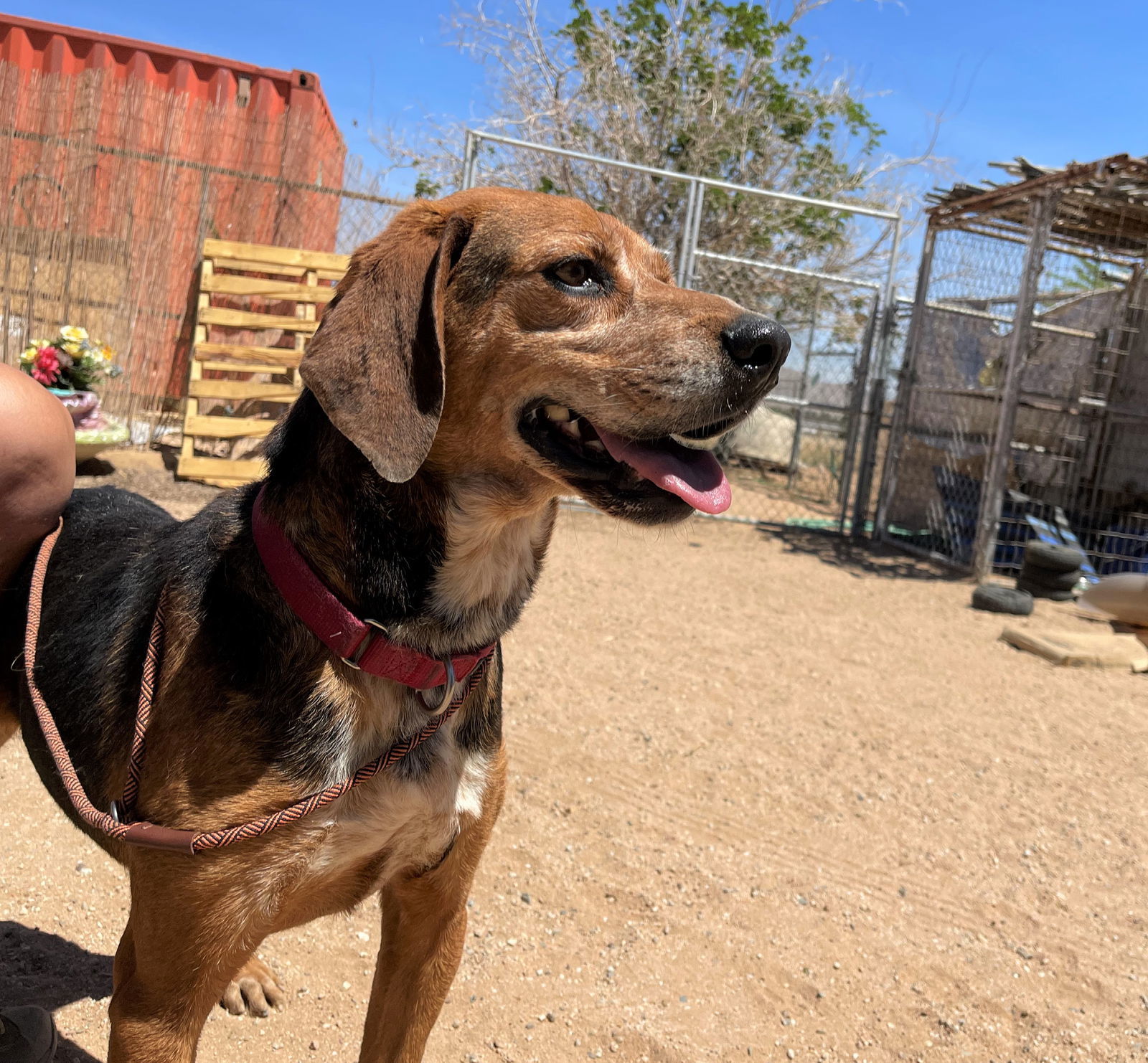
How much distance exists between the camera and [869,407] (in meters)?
11.3

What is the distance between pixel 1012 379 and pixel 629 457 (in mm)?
8509

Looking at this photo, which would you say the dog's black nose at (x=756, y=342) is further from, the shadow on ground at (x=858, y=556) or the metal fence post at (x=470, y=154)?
the shadow on ground at (x=858, y=556)

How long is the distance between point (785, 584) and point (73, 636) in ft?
23.4

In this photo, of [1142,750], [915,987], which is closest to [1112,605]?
[915,987]

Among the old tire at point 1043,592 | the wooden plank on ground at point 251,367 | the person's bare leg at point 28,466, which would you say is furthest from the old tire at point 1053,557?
the person's bare leg at point 28,466

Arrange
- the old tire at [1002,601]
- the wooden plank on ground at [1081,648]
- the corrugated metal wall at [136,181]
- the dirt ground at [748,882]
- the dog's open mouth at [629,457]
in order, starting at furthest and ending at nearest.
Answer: the corrugated metal wall at [136,181] < the old tire at [1002,601] < the wooden plank on ground at [1081,648] < the dirt ground at [748,882] < the dog's open mouth at [629,457]

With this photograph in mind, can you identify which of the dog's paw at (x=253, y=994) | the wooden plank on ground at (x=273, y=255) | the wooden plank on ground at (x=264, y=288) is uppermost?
the wooden plank on ground at (x=273, y=255)

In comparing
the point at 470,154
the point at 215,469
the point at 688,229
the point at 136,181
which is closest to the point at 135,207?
the point at 136,181

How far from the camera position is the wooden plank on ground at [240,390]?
9609 mm

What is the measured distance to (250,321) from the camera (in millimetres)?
9922

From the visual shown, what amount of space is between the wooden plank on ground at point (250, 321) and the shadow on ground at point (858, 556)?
222 inches

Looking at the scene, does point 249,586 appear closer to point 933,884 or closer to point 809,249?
point 933,884

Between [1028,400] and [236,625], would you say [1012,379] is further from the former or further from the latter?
[236,625]

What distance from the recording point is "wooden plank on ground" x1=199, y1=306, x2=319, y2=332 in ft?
32.1
